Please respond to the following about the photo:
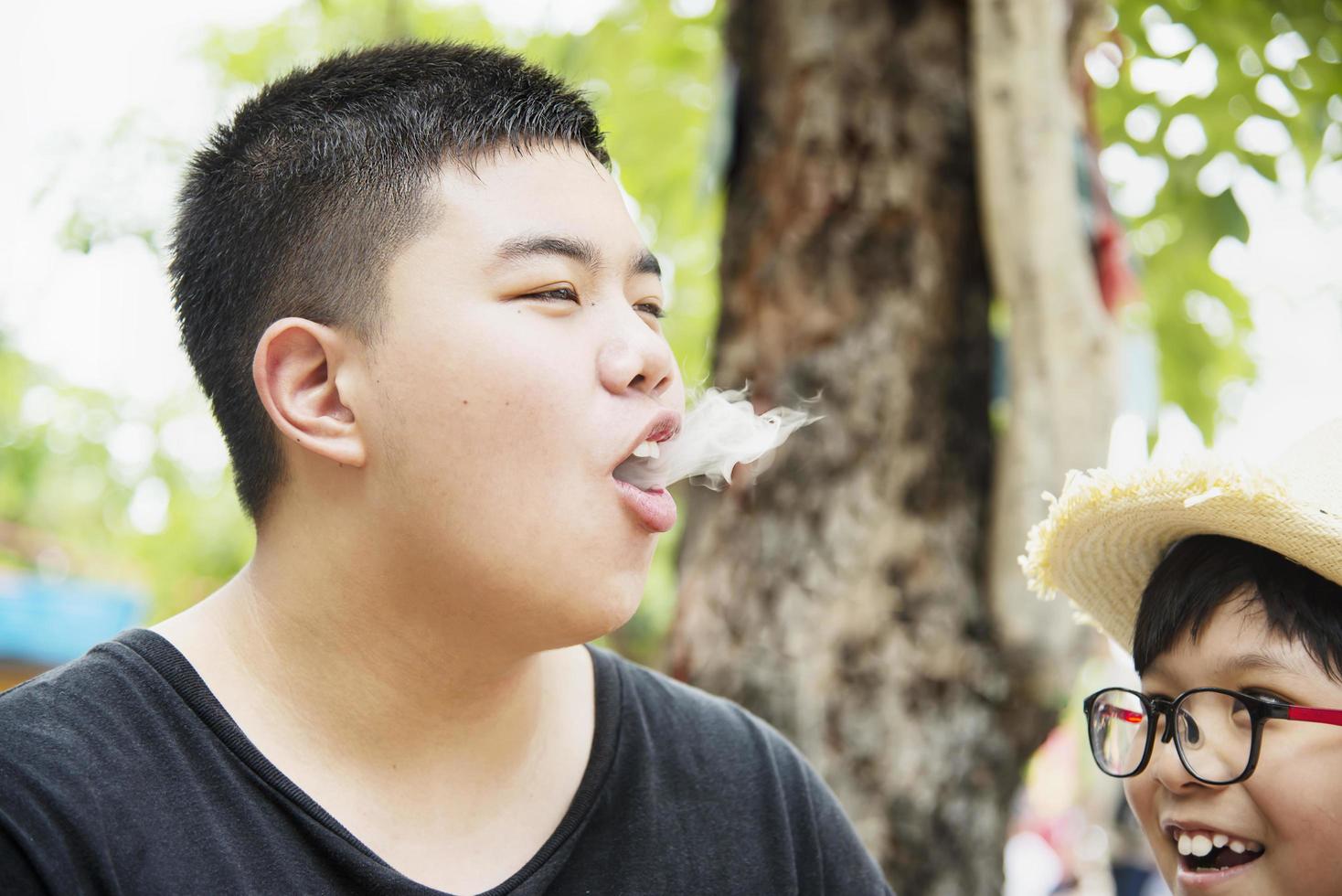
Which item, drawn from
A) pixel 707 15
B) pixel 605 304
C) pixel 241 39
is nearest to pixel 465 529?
pixel 605 304

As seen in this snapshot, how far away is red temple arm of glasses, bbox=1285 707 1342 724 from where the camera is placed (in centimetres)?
147

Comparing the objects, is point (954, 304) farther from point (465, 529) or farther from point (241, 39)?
point (241, 39)

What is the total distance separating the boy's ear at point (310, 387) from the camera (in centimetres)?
162

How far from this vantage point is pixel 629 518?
5.19 feet

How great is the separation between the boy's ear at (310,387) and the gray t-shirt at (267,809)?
1.14ft

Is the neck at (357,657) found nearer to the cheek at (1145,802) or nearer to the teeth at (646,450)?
the teeth at (646,450)

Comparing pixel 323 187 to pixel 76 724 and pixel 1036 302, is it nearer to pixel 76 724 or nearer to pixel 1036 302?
pixel 76 724

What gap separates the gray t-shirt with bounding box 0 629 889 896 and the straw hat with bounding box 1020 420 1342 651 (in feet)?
1.89

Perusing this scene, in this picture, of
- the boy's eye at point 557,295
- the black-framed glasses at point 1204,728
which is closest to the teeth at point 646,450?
the boy's eye at point 557,295

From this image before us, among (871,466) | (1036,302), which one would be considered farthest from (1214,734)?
(1036,302)

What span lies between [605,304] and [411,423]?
31 centimetres

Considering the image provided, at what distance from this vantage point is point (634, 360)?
1.59 meters

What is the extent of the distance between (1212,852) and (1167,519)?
46cm

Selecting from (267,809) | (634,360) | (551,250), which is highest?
(551,250)
